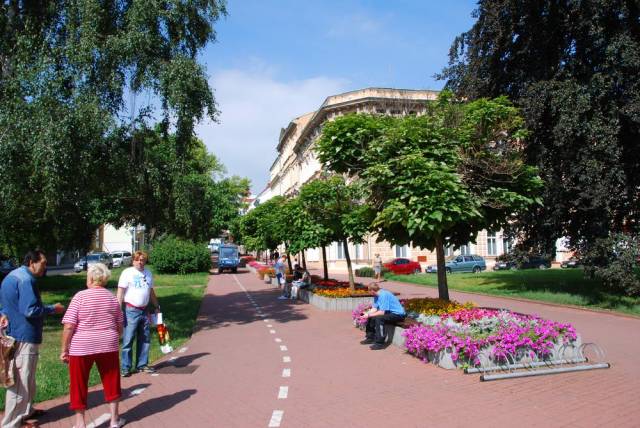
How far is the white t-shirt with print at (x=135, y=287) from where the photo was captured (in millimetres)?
8141

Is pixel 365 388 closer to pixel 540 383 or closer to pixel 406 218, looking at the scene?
pixel 540 383

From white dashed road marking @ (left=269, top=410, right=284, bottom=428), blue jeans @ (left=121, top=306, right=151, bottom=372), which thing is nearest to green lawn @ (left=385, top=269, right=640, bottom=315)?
white dashed road marking @ (left=269, top=410, right=284, bottom=428)

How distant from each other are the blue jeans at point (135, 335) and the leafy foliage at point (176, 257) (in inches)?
1302

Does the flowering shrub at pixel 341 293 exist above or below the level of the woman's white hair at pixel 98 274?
below

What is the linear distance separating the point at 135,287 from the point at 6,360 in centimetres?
293

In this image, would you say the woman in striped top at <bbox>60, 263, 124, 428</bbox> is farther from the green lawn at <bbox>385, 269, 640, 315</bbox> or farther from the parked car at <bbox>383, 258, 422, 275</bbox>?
the parked car at <bbox>383, 258, 422, 275</bbox>

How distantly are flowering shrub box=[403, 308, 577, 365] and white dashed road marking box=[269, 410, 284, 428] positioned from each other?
10.3 ft

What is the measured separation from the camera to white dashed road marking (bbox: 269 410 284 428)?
5.69 meters

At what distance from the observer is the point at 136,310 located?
8156 mm

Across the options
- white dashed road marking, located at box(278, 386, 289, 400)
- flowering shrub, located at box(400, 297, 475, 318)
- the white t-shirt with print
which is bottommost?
white dashed road marking, located at box(278, 386, 289, 400)

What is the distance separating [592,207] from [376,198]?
27.8ft

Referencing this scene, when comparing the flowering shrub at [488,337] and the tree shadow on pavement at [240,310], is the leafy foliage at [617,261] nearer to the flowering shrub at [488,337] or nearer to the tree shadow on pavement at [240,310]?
the flowering shrub at [488,337]

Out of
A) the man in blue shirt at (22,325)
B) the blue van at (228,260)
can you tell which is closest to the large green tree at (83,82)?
the man in blue shirt at (22,325)

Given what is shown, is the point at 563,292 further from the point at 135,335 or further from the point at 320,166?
the point at 135,335
